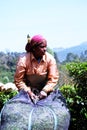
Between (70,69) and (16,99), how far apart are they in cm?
125

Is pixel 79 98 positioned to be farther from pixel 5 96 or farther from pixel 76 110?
pixel 5 96

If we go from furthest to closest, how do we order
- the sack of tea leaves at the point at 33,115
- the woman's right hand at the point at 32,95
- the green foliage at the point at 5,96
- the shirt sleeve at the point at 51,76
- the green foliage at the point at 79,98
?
the green foliage at the point at 5,96
the green foliage at the point at 79,98
the shirt sleeve at the point at 51,76
the woman's right hand at the point at 32,95
the sack of tea leaves at the point at 33,115

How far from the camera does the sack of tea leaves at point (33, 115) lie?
18.7 feet

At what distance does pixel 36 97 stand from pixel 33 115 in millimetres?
406

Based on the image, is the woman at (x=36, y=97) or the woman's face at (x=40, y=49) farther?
the woman's face at (x=40, y=49)

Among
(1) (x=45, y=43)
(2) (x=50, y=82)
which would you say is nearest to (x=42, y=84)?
(2) (x=50, y=82)

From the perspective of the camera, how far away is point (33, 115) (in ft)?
18.9

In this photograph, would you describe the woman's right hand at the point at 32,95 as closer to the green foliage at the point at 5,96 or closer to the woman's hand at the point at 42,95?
the woman's hand at the point at 42,95

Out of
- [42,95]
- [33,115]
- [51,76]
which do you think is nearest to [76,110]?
[51,76]

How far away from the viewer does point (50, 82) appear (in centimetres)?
631

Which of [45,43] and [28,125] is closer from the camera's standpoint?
[28,125]

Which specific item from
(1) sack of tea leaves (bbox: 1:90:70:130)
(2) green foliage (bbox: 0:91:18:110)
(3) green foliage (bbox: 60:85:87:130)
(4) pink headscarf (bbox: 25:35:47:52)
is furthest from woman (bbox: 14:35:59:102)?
(2) green foliage (bbox: 0:91:18:110)

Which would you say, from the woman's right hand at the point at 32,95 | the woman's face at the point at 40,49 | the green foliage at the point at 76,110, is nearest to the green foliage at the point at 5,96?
the green foliage at the point at 76,110

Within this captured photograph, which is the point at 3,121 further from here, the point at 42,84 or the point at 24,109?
the point at 42,84
